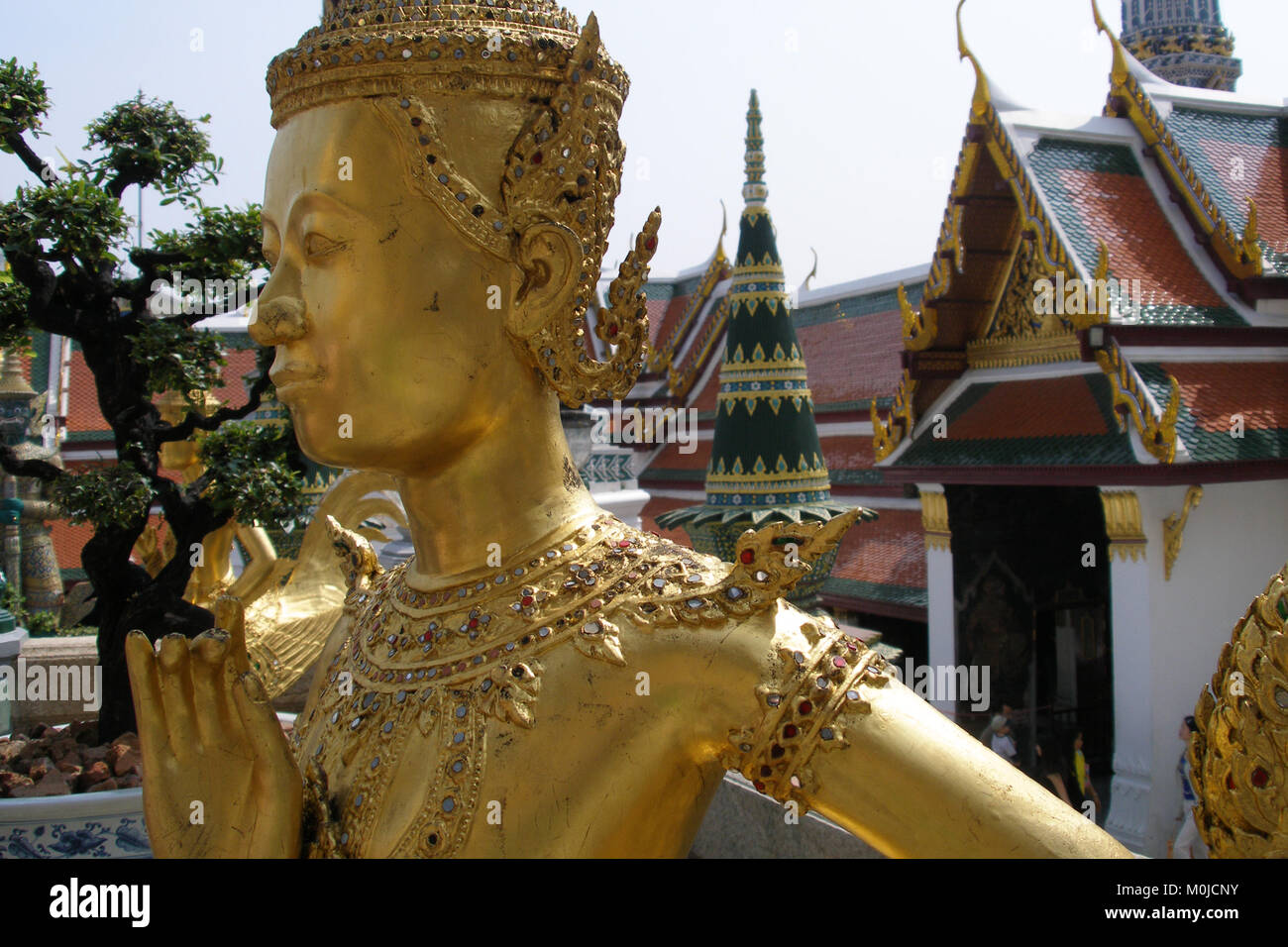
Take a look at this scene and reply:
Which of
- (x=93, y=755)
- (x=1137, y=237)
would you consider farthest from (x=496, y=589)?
(x=1137, y=237)

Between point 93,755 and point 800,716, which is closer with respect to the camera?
point 800,716

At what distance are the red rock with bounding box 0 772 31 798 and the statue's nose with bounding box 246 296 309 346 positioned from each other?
3063mm

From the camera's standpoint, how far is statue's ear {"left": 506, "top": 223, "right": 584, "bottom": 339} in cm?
204

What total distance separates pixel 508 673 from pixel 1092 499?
981 centimetres

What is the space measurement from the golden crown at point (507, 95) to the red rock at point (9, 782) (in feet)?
10.6

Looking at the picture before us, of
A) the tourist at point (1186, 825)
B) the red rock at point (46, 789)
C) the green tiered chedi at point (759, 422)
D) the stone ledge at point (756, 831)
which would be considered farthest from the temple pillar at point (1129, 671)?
the red rock at point (46, 789)

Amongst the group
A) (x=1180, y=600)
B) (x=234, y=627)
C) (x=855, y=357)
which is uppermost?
(x=855, y=357)

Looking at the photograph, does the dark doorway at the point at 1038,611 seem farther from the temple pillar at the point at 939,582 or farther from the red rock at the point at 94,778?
the red rock at the point at 94,778

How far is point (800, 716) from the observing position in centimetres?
177

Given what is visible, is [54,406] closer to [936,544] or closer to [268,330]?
[936,544]

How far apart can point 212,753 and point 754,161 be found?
25.0ft

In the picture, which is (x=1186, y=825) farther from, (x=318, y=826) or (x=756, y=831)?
(x=318, y=826)

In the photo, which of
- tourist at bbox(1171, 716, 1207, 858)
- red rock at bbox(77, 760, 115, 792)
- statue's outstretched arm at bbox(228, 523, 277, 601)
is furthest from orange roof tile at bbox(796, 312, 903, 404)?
red rock at bbox(77, 760, 115, 792)

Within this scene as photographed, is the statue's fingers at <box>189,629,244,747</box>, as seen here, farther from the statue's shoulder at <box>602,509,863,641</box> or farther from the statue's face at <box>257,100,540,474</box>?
the statue's shoulder at <box>602,509,863,641</box>
